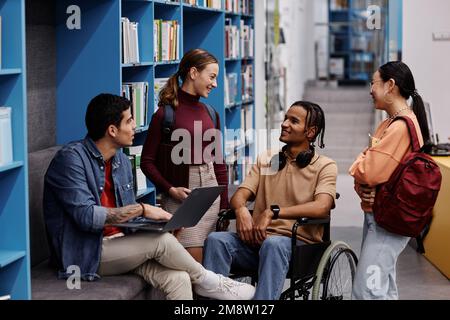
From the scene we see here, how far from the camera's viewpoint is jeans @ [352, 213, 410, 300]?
4.05 meters

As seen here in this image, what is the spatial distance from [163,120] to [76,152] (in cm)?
71

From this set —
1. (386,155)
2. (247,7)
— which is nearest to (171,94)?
(386,155)

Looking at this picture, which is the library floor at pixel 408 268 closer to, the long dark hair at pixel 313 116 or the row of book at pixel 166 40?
the long dark hair at pixel 313 116

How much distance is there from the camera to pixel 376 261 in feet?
13.3

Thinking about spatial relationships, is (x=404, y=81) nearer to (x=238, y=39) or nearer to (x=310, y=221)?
(x=310, y=221)

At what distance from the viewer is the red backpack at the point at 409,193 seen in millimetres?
3914

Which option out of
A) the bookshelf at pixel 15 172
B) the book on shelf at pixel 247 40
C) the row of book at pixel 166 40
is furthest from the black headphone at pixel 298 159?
the book on shelf at pixel 247 40

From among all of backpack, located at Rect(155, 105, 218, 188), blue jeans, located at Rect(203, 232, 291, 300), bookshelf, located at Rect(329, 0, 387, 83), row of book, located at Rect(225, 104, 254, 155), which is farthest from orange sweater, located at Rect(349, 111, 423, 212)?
bookshelf, located at Rect(329, 0, 387, 83)

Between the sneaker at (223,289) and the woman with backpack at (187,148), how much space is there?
47 cm

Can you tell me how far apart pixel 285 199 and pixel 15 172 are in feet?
4.15

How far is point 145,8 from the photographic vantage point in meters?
5.72

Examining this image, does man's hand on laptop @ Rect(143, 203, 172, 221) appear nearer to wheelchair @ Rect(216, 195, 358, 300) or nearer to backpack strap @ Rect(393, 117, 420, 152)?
wheelchair @ Rect(216, 195, 358, 300)
